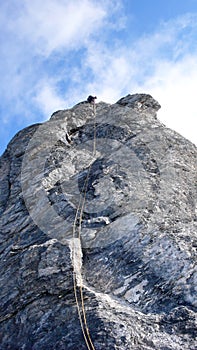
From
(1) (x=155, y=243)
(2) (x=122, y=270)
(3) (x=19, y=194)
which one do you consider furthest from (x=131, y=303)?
(3) (x=19, y=194)

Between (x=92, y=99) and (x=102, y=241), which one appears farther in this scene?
(x=92, y=99)

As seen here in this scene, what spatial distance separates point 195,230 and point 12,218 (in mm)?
5403

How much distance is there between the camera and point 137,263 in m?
9.52

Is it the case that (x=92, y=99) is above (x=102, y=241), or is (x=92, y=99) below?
above

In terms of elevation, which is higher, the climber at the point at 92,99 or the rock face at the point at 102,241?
the climber at the point at 92,99

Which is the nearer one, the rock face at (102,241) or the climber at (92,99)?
the rock face at (102,241)

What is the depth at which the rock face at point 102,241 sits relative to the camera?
8141 millimetres

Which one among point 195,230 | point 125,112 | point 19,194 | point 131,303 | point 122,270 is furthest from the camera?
point 125,112

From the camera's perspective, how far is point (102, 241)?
33.8 feet

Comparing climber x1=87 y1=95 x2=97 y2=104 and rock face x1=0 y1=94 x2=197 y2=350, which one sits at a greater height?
climber x1=87 y1=95 x2=97 y2=104

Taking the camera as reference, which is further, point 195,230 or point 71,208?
point 71,208

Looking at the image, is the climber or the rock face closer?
the rock face

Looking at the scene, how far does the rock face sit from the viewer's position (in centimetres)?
814

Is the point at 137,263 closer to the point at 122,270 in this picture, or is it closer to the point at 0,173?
the point at 122,270
